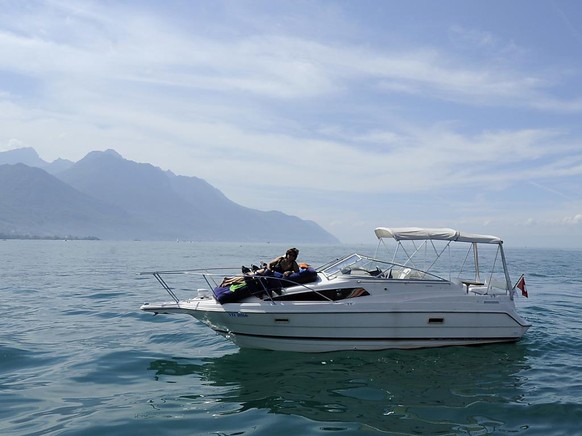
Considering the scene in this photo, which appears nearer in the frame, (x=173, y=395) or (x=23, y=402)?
(x=23, y=402)

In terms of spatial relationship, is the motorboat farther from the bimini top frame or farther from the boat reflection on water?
the bimini top frame

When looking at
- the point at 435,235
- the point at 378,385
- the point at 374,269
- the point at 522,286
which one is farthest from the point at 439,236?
the point at 378,385

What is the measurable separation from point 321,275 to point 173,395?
5.14 meters

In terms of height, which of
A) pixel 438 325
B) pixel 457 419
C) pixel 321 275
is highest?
pixel 321 275

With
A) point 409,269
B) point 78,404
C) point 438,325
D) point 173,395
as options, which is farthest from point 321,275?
point 78,404

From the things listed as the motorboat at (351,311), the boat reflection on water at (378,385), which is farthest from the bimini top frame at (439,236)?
the boat reflection on water at (378,385)

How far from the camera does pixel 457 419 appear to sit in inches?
334

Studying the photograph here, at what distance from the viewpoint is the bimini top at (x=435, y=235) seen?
13.2 metres

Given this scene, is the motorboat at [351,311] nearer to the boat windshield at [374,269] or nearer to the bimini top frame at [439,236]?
the boat windshield at [374,269]

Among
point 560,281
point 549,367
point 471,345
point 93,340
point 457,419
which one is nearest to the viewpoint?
point 457,419

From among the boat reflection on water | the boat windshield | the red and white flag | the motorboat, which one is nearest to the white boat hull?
the motorboat

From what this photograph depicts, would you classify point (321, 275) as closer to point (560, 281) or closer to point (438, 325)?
point (438, 325)

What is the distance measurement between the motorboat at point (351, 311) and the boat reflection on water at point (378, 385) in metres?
0.34

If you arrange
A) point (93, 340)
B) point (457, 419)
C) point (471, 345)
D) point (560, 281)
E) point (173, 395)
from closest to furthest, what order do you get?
point (457, 419) → point (173, 395) → point (471, 345) → point (93, 340) → point (560, 281)
